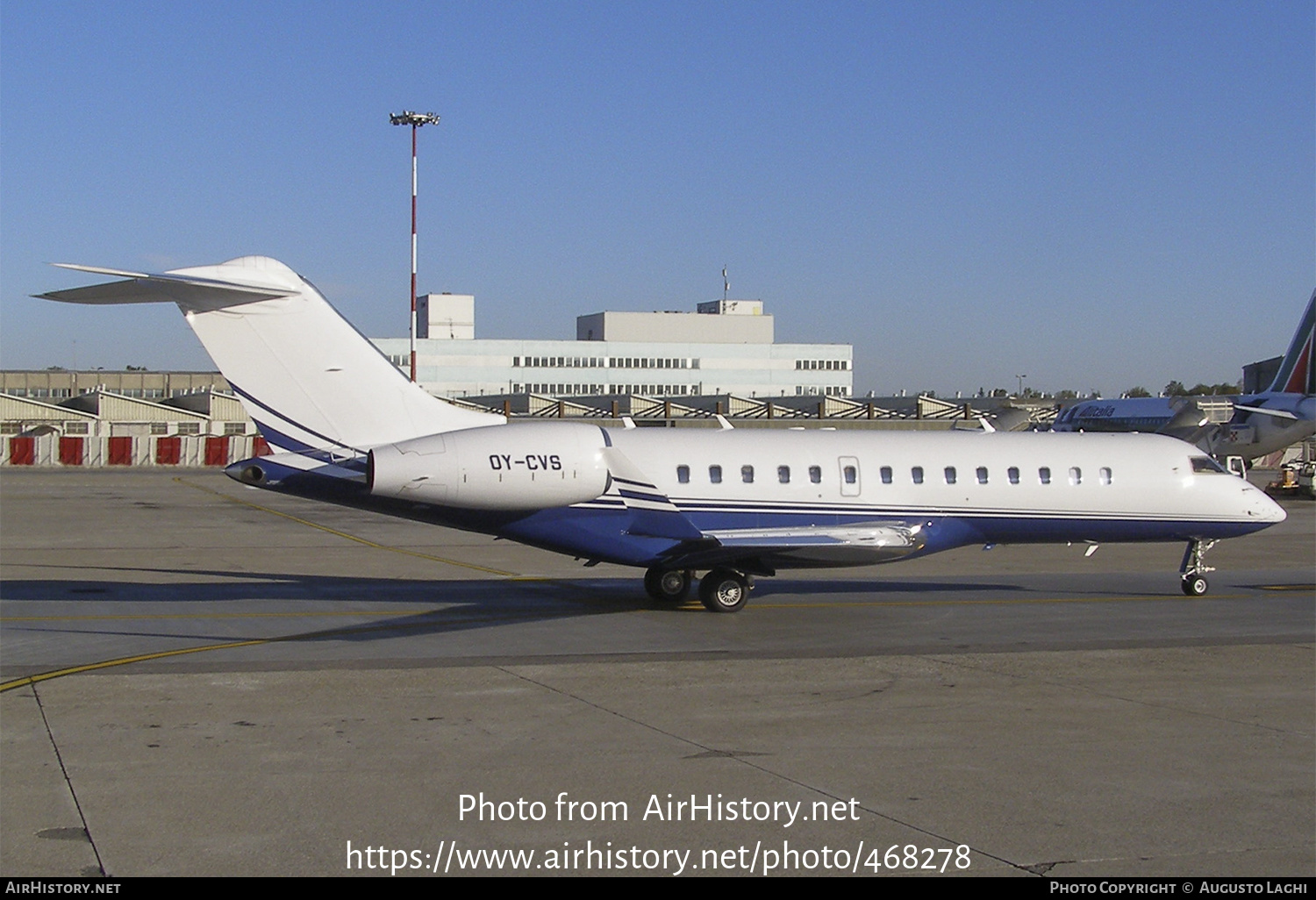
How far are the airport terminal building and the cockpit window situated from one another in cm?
6696

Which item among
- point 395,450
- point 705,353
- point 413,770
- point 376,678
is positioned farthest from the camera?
point 705,353

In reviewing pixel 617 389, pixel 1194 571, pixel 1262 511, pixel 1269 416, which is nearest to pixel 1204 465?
pixel 1262 511

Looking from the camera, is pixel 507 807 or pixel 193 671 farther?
pixel 193 671

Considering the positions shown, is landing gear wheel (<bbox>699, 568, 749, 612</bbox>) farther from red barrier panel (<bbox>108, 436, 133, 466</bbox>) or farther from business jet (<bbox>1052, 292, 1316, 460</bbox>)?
red barrier panel (<bbox>108, 436, 133, 466</bbox>)

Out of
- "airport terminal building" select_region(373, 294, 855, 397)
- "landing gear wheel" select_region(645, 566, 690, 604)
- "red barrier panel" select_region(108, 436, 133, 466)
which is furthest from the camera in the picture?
"airport terminal building" select_region(373, 294, 855, 397)

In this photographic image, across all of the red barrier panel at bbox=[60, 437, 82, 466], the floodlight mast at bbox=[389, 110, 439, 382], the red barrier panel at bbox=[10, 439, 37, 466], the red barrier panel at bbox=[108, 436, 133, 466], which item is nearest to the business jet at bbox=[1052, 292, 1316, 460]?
the floodlight mast at bbox=[389, 110, 439, 382]

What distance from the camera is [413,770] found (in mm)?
9898

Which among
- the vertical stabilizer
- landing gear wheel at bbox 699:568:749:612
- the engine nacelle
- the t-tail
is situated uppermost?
the vertical stabilizer

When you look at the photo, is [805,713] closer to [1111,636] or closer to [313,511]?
[1111,636]

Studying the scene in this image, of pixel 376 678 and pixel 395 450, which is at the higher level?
pixel 395 450

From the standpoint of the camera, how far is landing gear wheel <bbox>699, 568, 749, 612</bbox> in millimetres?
18859

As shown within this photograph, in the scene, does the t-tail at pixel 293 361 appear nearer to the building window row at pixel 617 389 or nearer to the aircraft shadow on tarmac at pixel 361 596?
the aircraft shadow on tarmac at pixel 361 596
